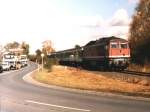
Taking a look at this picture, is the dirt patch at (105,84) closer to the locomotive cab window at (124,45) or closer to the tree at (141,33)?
the locomotive cab window at (124,45)

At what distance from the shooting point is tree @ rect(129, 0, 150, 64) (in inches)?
2189

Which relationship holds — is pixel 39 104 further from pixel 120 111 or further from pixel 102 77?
pixel 102 77

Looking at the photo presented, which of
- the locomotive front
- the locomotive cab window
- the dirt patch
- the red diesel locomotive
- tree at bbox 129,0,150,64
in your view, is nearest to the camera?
the dirt patch

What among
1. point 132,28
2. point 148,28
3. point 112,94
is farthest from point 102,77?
point 132,28

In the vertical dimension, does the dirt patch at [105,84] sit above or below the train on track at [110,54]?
below

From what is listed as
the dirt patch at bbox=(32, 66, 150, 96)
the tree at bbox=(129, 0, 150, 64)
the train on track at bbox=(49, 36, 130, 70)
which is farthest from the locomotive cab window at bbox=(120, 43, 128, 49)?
the dirt patch at bbox=(32, 66, 150, 96)

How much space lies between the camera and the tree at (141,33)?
55.6 m

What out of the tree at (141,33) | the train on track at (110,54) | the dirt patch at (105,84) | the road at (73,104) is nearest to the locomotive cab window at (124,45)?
the train on track at (110,54)

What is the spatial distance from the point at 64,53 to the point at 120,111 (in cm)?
6551

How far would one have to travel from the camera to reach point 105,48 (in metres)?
46.4

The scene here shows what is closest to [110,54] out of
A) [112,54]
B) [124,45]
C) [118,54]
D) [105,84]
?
[112,54]

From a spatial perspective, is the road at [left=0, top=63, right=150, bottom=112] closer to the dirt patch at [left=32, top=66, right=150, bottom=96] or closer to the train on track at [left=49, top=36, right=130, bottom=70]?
the dirt patch at [left=32, top=66, right=150, bottom=96]

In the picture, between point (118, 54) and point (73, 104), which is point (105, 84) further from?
point (118, 54)

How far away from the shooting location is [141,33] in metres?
58.8
